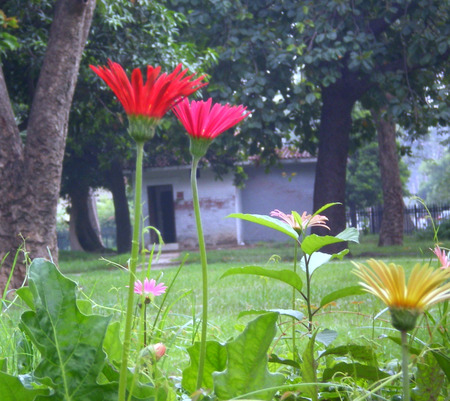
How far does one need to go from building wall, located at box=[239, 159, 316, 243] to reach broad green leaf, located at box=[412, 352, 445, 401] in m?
20.6

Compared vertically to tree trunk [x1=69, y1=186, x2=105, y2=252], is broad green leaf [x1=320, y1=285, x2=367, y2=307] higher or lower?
higher

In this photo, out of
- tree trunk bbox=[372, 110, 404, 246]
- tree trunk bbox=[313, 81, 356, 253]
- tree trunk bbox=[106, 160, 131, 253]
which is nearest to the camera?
tree trunk bbox=[313, 81, 356, 253]

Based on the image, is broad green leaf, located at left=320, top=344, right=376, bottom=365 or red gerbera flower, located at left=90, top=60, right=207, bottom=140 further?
broad green leaf, located at left=320, top=344, right=376, bottom=365

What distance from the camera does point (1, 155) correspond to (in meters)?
6.37

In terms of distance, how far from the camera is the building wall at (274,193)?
2177cm

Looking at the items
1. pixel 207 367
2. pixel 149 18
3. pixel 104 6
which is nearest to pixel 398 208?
pixel 149 18

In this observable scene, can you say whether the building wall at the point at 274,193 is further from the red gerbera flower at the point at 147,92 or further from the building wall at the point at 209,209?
the red gerbera flower at the point at 147,92

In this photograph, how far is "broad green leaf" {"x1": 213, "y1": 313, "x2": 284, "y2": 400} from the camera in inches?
28.3

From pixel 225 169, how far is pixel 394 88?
28.4 ft

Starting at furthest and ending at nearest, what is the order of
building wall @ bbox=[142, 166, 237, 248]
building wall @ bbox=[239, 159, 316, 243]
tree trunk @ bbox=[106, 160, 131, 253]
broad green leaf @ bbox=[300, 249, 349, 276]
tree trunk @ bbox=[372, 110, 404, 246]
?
building wall @ bbox=[239, 159, 316, 243] → building wall @ bbox=[142, 166, 237, 248] → tree trunk @ bbox=[106, 160, 131, 253] → tree trunk @ bbox=[372, 110, 404, 246] → broad green leaf @ bbox=[300, 249, 349, 276]

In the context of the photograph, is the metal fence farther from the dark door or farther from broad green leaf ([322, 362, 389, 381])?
broad green leaf ([322, 362, 389, 381])

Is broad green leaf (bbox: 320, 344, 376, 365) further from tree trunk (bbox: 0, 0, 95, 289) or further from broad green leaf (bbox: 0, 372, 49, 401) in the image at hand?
tree trunk (bbox: 0, 0, 95, 289)

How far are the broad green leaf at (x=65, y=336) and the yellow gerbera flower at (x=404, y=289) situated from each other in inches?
14.5

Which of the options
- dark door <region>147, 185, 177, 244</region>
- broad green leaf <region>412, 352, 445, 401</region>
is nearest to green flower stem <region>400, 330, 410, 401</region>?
broad green leaf <region>412, 352, 445, 401</region>
